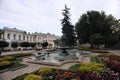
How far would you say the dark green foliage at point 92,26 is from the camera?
148 ft

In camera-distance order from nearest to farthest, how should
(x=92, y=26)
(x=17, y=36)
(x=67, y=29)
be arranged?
(x=67, y=29) < (x=92, y=26) < (x=17, y=36)

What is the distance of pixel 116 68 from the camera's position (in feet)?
32.9

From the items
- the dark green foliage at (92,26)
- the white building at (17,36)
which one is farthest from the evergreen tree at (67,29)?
the white building at (17,36)

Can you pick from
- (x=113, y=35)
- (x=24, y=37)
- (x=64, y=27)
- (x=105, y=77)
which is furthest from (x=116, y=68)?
(x=24, y=37)

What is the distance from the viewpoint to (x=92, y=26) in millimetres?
46031

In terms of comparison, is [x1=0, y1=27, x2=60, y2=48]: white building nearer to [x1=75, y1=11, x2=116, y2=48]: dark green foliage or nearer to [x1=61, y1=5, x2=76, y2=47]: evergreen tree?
[x1=61, y1=5, x2=76, y2=47]: evergreen tree

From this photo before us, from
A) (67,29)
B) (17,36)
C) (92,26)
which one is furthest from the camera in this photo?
(17,36)

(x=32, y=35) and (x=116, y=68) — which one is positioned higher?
(x=32, y=35)

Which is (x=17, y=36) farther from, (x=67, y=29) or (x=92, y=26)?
(x=92, y=26)

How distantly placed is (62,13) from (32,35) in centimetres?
2686

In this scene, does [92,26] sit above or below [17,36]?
above

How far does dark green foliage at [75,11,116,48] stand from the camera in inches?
1772

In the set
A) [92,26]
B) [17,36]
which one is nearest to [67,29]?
[92,26]

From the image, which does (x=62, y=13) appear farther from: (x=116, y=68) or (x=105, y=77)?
(x=105, y=77)
